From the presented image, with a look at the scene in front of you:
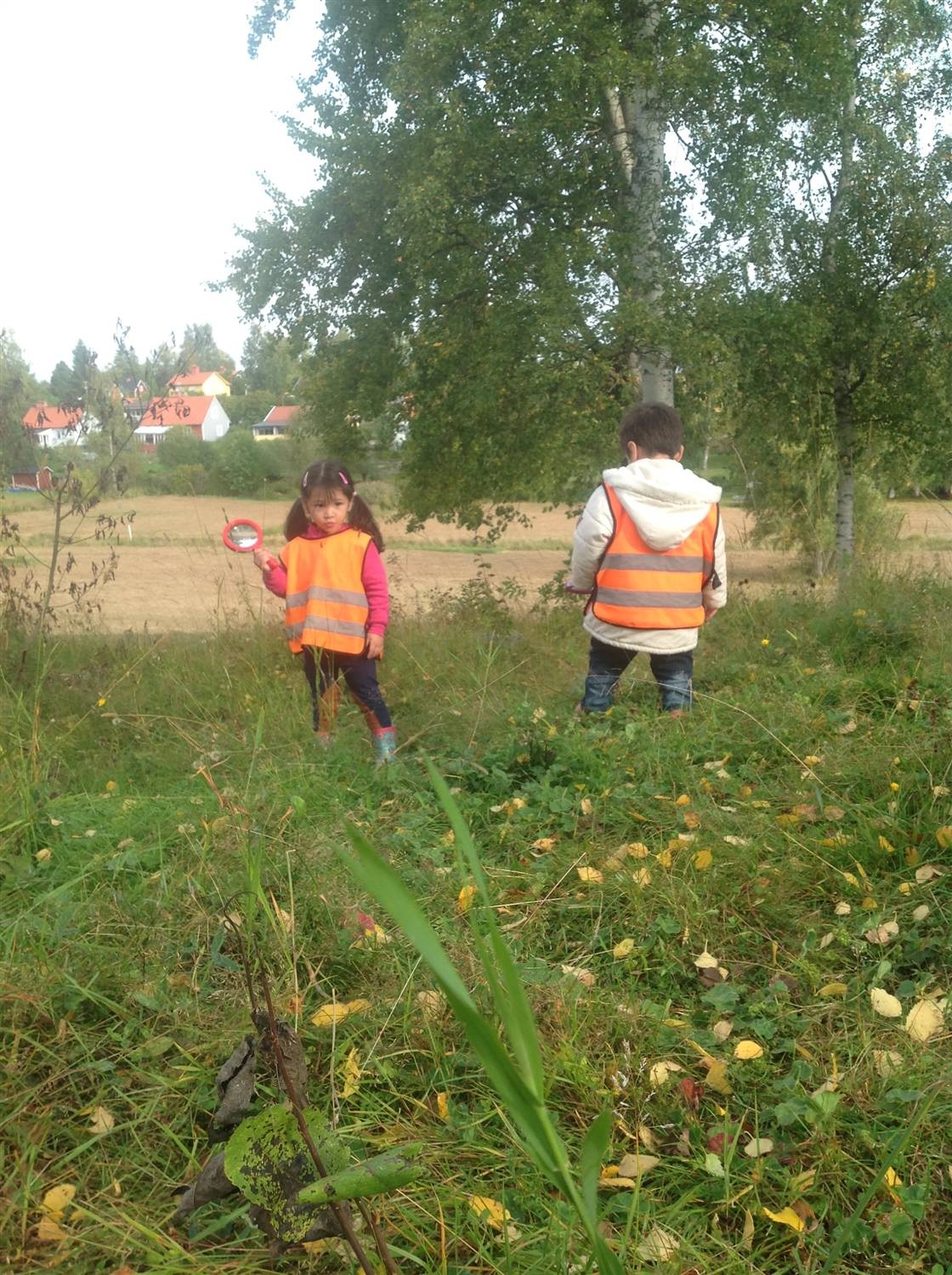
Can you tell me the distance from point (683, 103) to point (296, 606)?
696cm

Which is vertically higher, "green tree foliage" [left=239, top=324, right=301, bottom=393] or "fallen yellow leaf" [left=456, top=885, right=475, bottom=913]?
"green tree foliage" [left=239, top=324, right=301, bottom=393]

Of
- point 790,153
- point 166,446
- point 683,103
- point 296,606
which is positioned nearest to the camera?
point 296,606

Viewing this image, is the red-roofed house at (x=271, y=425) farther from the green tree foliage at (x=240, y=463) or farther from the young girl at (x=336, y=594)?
the young girl at (x=336, y=594)

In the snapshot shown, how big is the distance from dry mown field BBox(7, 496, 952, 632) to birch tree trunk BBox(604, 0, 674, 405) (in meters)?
2.10

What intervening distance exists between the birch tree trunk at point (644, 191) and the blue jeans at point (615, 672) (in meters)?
5.17

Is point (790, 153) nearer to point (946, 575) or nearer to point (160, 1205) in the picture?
point (946, 575)

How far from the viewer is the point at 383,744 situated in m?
4.95

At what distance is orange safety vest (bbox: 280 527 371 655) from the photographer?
204 inches

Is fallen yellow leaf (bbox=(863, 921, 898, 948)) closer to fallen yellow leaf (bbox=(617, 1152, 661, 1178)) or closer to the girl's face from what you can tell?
fallen yellow leaf (bbox=(617, 1152, 661, 1178))

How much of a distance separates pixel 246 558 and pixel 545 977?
676 inches

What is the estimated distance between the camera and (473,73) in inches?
392

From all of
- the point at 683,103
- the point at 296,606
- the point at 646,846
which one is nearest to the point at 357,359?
the point at 683,103

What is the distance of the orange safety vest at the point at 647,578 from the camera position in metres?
4.79

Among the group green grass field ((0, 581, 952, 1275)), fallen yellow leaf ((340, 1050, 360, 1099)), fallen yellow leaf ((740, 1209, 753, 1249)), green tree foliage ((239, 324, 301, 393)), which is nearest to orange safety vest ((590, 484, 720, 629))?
green grass field ((0, 581, 952, 1275))
